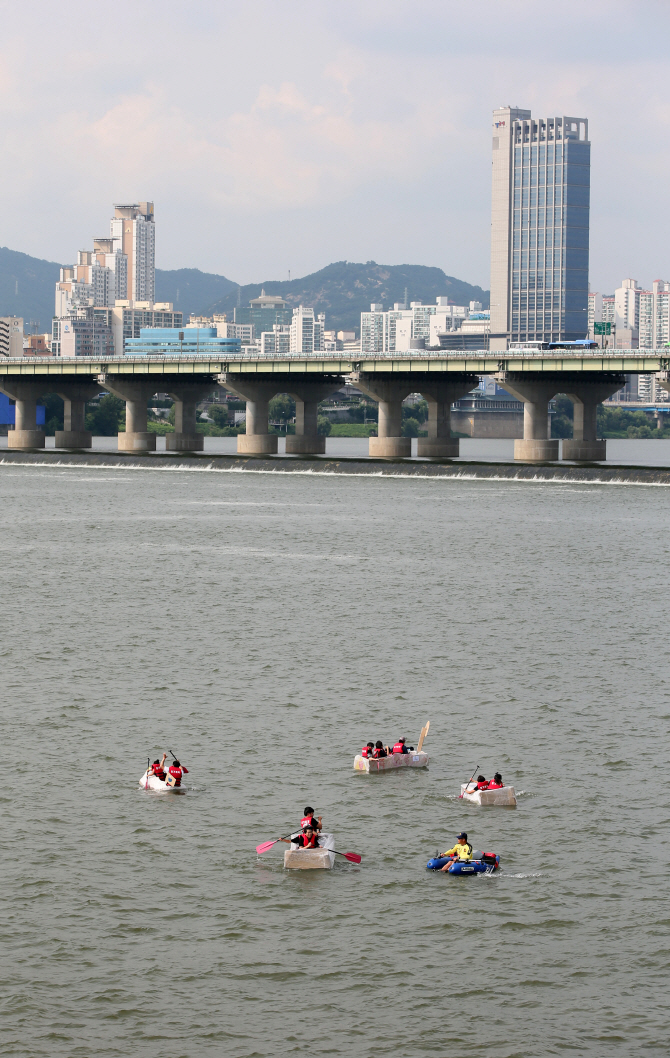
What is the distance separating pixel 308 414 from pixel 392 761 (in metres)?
137

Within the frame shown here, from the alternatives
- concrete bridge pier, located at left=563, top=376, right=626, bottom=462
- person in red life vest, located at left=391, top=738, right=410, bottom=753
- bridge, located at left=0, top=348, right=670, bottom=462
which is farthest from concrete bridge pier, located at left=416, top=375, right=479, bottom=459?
person in red life vest, located at left=391, top=738, right=410, bottom=753

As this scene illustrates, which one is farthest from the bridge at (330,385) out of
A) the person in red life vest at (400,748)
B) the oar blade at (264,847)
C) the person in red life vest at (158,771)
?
the oar blade at (264,847)

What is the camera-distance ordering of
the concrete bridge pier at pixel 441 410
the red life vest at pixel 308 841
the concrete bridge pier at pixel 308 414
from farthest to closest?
the concrete bridge pier at pixel 308 414 < the concrete bridge pier at pixel 441 410 < the red life vest at pixel 308 841

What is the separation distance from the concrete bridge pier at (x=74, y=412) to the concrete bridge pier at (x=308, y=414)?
33115 millimetres

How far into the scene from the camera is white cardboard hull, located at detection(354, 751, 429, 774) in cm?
2952

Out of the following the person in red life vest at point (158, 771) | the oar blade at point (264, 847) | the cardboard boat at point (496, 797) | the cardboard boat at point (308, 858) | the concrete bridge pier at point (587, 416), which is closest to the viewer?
the cardboard boat at point (308, 858)

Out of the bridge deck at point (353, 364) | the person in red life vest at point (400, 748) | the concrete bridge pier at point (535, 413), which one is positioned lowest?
the person in red life vest at point (400, 748)

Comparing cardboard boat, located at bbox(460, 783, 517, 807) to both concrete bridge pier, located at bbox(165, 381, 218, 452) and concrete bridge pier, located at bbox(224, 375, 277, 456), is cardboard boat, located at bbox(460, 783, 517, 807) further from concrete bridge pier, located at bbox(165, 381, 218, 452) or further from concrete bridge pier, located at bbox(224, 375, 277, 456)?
concrete bridge pier, located at bbox(165, 381, 218, 452)

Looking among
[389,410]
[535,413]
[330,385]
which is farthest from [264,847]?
[330,385]

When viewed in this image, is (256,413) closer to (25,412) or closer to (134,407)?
(134,407)

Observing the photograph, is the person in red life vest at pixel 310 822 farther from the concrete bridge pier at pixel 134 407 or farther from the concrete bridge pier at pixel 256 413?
the concrete bridge pier at pixel 134 407

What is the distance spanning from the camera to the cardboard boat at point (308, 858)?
2391 cm

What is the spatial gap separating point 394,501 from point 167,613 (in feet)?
192

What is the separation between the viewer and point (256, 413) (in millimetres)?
161500
